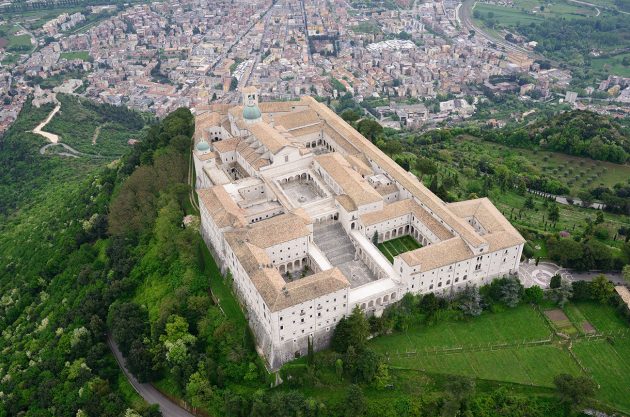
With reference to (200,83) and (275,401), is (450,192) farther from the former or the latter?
(200,83)

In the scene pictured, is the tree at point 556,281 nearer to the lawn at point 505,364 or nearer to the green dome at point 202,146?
the lawn at point 505,364

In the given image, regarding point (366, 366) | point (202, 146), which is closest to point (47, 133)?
point (202, 146)

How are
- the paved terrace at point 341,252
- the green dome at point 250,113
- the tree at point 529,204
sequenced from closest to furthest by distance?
the paved terrace at point 341,252, the tree at point 529,204, the green dome at point 250,113

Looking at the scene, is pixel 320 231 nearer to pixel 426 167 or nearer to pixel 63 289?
pixel 426 167

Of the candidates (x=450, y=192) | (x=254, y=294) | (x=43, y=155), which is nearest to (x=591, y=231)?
(x=450, y=192)

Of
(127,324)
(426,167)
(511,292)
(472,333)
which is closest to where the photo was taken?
(472,333)

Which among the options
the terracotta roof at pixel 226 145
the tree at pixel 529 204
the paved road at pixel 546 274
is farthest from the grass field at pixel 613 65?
the terracotta roof at pixel 226 145
